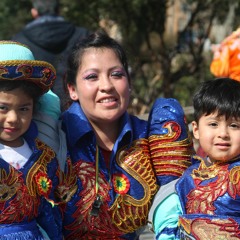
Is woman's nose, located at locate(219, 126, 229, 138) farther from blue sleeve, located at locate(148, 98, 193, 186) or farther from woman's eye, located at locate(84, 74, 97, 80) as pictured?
woman's eye, located at locate(84, 74, 97, 80)

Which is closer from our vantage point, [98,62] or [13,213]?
[13,213]

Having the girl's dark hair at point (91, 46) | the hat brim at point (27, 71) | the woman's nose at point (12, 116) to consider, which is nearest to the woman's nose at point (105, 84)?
the girl's dark hair at point (91, 46)

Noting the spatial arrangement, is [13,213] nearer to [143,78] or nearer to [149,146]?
[149,146]

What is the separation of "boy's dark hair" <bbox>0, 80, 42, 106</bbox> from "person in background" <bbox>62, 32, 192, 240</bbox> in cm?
26

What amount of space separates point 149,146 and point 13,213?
0.79 m

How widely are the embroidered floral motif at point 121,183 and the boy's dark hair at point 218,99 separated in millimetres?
439

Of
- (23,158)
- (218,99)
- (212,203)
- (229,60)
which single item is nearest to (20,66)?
(23,158)

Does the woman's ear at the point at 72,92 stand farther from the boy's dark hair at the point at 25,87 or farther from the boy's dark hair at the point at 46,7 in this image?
the boy's dark hair at the point at 46,7

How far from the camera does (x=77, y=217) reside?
317 cm

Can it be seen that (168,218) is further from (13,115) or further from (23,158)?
(13,115)

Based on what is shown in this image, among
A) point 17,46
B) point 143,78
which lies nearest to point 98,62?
point 17,46

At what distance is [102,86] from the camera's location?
3.19 meters

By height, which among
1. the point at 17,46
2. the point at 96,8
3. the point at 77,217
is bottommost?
the point at 77,217

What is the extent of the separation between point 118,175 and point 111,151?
13 centimetres
